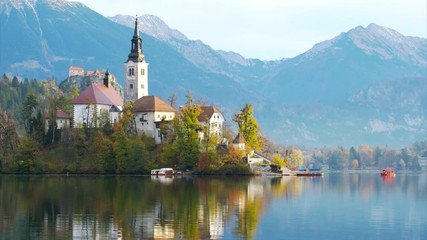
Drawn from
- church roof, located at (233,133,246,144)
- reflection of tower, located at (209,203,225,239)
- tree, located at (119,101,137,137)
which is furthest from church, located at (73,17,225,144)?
reflection of tower, located at (209,203,225,239)

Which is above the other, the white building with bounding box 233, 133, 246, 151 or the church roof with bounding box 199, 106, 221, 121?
the church roof with bounding box 199, 106, 221, 121

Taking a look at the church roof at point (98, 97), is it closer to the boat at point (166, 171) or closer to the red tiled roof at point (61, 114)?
the red tiled roof at point (61, 114)

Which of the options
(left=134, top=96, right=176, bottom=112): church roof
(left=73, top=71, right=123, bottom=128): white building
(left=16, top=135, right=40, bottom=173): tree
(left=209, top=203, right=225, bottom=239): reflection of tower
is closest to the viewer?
(left=209, top=203, right=225, bottom=239): reflection of tower

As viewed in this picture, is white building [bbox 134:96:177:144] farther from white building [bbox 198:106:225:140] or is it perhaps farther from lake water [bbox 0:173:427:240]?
lake water [bbox 0:173:427:240]

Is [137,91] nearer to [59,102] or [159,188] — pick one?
[59,102]

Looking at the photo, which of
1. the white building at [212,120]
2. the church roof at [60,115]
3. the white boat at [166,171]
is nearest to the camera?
the white boat at [166,171]

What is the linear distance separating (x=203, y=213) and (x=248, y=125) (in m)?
79.2

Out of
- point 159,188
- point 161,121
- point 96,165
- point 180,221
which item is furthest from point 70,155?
point 180,221

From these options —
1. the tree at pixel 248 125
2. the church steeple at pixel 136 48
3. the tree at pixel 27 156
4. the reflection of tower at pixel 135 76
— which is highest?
the church steeple at pixel 136 48

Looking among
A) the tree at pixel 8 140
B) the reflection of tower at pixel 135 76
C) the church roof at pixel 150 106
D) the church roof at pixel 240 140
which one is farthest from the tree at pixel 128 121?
the reflection of tower at pixel 135 76

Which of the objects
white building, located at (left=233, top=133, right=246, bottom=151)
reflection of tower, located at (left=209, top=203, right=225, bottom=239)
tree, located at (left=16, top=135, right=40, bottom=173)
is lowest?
reflection of tower, located at (left=209, top=203, right=225, bottom=239)

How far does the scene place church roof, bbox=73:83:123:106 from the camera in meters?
144

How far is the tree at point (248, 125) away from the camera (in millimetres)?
139875

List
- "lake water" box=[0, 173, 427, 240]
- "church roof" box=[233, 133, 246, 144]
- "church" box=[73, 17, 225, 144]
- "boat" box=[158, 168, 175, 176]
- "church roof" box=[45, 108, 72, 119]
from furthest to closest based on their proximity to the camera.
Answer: "church roof" box=[45, 108, 72, 119] < "church" box=[73, 17, 225, 144] < "church roof" box=[233, 133, 246, 144] < "boat" box=[158, 168, 175, 176] < "lake water" box=[0, 173, 427, 240]
